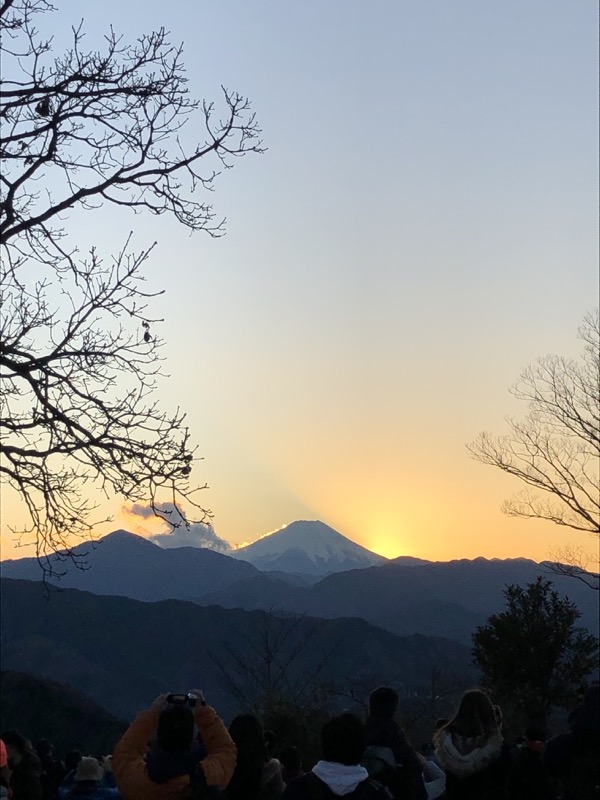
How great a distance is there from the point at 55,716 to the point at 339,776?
216 ft

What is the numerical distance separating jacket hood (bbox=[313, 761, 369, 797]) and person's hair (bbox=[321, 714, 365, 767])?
0.14 feet

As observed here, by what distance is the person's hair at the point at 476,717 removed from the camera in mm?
6250

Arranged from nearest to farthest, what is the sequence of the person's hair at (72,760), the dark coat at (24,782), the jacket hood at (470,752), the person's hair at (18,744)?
1. the jacket hood at (470,752)
2. the dark coat at (24,782)
3. the person's hair at (18,744)
4. the person's hair at (72,760)

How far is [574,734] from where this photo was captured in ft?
19.5

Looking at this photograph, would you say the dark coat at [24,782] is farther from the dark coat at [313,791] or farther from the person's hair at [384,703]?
the dark coat at [313,791]

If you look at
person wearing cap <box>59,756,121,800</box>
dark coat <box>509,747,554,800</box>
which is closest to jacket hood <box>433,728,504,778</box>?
dark coat <box>509,747,554,800</box>

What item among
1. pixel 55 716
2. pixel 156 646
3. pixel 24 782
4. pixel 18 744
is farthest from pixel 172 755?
pixel 156 646

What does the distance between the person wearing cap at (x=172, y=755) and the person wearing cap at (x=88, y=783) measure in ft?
10.7

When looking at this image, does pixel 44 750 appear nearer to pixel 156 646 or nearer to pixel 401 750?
pixel 401 750

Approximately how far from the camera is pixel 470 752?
20.6 feet

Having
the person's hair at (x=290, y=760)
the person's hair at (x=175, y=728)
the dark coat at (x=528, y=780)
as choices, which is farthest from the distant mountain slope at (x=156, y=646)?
the person's hair at (x=175, y=728)

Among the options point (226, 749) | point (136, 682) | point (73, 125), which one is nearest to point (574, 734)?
point (226, 749)

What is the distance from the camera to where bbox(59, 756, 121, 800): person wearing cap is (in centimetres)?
855

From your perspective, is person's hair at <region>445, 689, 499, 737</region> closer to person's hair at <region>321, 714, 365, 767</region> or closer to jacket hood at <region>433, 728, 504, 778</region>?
jacket hood at <region>433, 728, 504, 778</region>
